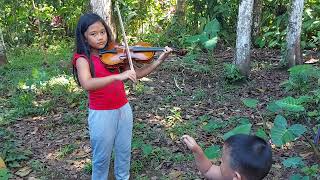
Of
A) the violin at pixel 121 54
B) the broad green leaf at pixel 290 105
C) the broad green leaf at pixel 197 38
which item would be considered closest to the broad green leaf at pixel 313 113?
the broad green leaf at pixel 290 105

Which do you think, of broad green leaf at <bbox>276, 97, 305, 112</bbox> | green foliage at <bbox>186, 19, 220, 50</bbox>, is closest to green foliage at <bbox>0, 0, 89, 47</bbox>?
green foliage at <bbox>186, 19, 220, 50</bbox>

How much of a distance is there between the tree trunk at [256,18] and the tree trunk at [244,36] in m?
2.61

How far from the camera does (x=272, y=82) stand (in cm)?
617

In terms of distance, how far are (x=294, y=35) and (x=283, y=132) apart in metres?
3.44

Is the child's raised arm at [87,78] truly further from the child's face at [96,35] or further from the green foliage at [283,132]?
the green foliage at [283,132]

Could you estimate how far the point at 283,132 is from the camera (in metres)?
3.24

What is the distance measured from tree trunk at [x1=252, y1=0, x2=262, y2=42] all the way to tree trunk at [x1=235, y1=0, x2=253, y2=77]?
261cm

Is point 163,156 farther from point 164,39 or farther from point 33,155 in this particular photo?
point 164,39

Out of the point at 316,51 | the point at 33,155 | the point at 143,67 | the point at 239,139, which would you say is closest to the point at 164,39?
the point at 316,51

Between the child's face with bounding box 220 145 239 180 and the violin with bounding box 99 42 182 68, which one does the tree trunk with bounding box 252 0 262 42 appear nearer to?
the violin with bounding box 99 42 182 68

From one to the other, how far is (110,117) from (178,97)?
262cm

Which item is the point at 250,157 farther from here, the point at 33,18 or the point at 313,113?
the point at 33,18

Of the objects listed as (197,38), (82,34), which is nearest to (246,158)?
(82,34)

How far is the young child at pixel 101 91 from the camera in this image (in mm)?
3010
